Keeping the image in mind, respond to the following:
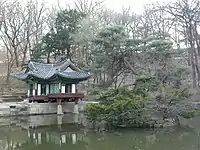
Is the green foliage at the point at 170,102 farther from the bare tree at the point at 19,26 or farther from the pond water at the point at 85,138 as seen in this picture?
the bare tree at the point at 19,26

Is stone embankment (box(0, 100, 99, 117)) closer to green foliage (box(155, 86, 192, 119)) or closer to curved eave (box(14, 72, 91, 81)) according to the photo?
curved eave (box(14, 72, 91, 81))

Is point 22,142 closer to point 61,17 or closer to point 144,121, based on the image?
point 144,121

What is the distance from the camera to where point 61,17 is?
32969 mm

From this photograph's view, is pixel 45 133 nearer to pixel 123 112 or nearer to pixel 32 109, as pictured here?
pixel 123 112

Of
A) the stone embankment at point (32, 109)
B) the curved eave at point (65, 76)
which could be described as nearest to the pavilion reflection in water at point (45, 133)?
the stone embankment at point (32, 109)

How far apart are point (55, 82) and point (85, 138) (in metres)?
10.9

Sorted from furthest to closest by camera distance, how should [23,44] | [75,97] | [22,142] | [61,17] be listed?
1. [23,44]
2. [61,17]
3. [75,97]
4. [22,142]

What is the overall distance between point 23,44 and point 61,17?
761 cm

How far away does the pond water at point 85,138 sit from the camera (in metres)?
12.2

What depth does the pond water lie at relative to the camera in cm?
1221

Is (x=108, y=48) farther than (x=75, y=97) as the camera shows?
Yes

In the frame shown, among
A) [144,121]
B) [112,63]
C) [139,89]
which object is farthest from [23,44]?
[144,121]

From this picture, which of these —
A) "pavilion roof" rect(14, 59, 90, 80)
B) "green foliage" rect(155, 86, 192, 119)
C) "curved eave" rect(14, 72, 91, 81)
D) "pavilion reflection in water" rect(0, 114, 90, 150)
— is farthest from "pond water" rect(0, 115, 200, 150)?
"pavilion roof" rect(14, 59, 90, 80)

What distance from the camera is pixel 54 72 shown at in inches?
950
